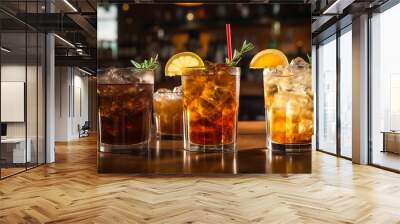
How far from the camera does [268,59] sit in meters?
3.85

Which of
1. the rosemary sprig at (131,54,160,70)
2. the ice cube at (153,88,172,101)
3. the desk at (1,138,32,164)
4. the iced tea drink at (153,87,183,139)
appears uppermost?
the rosemary sprig at (131,54,160,70)

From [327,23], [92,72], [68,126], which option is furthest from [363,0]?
[92,72]

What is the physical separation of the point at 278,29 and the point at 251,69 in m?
0.47

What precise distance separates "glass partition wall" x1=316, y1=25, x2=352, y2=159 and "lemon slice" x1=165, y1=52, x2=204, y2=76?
169 inches

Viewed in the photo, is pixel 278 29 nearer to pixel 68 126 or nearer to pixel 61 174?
pixel 61 174

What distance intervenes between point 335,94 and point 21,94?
5.60 metres

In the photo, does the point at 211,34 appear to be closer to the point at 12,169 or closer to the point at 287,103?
the point at 287,103

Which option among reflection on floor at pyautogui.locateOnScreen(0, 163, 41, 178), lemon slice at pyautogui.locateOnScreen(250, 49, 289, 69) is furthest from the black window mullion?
reflection on floor at pyautogui.locateOnScreen(0, 163, 41, 178)

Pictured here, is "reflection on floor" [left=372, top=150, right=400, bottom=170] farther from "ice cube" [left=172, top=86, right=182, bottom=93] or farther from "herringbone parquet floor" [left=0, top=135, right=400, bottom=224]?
"ice cube" [left=172, top=86, right=182, bottom=93]

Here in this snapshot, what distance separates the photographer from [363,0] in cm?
548

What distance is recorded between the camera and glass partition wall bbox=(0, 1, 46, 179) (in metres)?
5.23

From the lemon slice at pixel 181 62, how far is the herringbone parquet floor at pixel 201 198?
3.71 ft

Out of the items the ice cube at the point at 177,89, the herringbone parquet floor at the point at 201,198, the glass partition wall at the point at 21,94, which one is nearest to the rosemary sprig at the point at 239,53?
the ice cube at the point at 177,89

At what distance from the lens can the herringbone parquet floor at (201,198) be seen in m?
2.97
